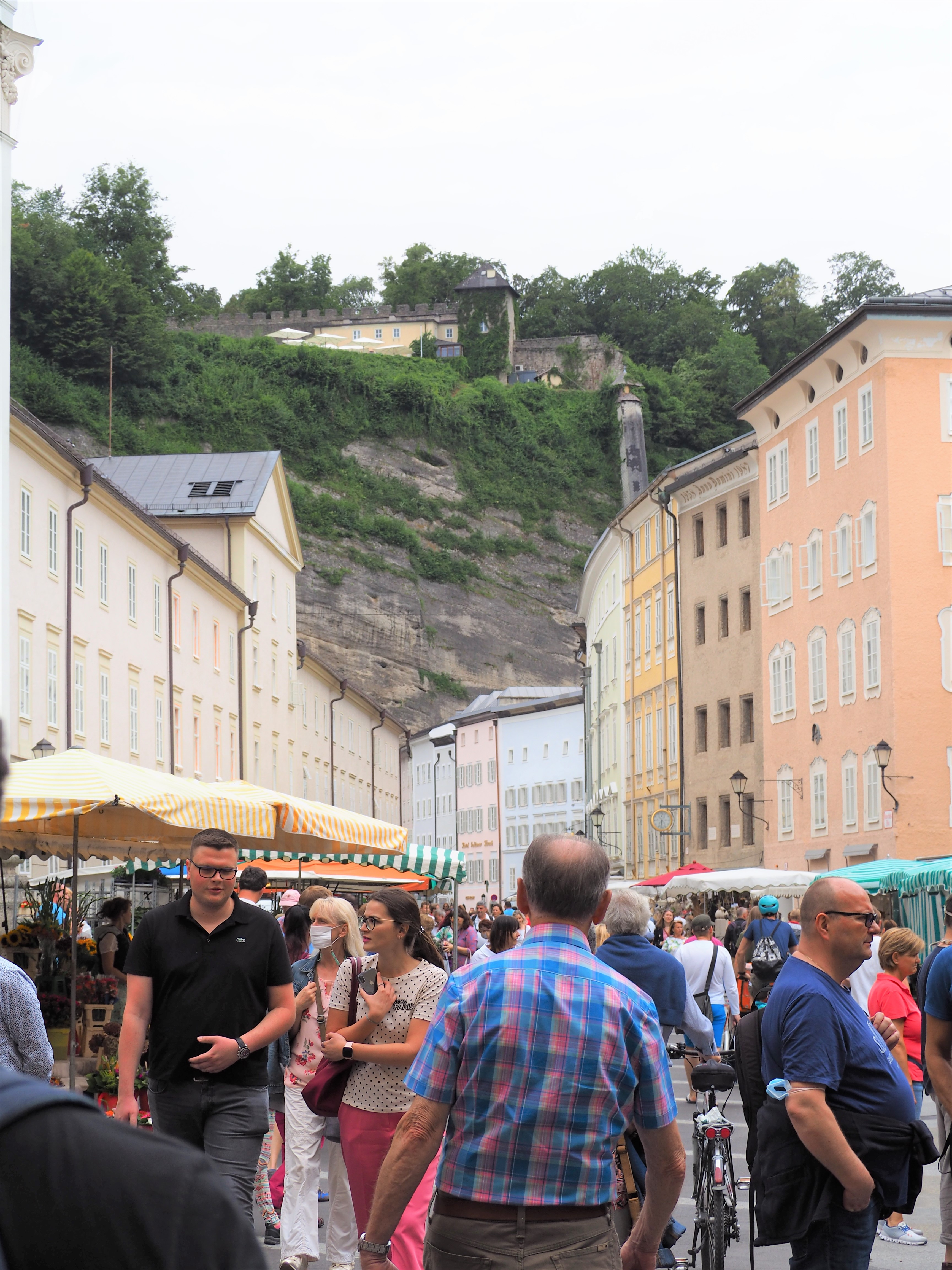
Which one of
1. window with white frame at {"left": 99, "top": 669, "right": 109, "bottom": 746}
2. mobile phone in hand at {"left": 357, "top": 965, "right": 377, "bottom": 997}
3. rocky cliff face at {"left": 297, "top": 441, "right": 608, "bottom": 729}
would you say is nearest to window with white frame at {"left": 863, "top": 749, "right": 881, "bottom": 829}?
window with white frame at {"left": 99, "top": 669, "right": 109, "bottom": 746}

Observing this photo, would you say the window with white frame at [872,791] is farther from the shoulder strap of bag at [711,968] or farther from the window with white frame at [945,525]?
the shoulder strap of bag at [711,968]

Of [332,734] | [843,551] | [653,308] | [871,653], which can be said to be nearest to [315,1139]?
[871,653]

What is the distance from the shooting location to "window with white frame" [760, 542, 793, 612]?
139 feet

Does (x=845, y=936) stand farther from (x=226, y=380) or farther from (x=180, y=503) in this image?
(x=226, y=380)

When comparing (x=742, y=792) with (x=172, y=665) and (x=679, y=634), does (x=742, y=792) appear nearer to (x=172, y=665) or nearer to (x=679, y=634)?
(x=679, y=634)

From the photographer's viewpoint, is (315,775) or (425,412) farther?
(425,412)

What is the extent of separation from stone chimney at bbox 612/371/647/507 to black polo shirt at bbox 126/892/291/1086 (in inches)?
3964

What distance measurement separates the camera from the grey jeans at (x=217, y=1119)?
6.31m

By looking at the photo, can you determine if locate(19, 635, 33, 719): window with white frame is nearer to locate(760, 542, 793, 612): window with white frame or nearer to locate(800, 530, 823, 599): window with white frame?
locate(800, 530, 823, 599): window with white frame

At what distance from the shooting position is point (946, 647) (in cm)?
3575

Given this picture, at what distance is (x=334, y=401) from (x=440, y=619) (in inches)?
667

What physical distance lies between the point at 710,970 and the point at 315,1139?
6.75m

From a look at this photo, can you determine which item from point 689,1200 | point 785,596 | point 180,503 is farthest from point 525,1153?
point 180,503

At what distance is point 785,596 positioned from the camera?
4247cm
